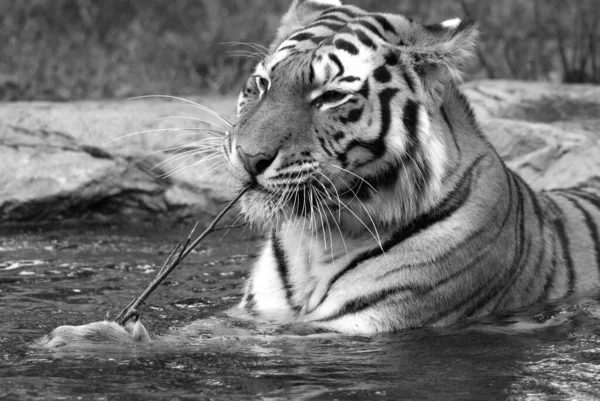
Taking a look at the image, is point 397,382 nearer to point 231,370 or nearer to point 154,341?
point 231,370

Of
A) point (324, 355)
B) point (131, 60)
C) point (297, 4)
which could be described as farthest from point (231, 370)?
point (131, 60)

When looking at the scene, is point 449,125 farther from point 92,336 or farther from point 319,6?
point 92,336

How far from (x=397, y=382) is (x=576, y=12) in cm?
530

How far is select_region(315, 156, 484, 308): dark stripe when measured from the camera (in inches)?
155

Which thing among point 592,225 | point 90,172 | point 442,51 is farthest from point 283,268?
point 90,172

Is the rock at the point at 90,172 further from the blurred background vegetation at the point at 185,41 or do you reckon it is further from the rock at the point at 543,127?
the rock at the point at 543,127

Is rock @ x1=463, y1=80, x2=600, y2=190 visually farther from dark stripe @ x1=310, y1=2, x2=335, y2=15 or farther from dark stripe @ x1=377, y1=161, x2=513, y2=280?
dark stripe @ x1=310, y1=2, x2=335, y2=15

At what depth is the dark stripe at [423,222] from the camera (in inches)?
155

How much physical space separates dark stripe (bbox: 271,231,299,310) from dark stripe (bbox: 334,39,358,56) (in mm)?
864

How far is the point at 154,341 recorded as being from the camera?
141 inches

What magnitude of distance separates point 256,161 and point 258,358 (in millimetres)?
665

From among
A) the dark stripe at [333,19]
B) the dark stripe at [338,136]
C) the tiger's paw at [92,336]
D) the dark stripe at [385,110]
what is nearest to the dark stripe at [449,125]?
the dark stripe at [385,110]

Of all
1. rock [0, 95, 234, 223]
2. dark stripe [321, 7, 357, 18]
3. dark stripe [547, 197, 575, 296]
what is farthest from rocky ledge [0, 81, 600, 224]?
dark stripe [321, 7, 357, 18]

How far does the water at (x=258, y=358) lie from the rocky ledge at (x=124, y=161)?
3.43 ft
